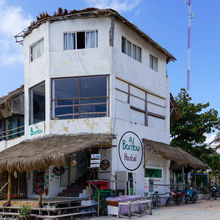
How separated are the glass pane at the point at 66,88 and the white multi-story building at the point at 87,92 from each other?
1.5 inches

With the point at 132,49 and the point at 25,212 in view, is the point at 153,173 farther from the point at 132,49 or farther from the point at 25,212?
the point at 25,212

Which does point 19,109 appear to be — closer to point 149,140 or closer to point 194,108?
point 149,140

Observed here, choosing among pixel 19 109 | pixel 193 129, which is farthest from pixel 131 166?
pixel 193 129

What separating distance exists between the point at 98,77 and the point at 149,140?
4.32 meters

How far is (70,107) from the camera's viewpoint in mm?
18547

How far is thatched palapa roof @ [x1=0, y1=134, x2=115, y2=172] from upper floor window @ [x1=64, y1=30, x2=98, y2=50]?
4.42 m

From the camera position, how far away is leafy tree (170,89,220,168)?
1111 inches

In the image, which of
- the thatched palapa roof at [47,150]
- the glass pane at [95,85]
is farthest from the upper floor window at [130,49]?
the thatched palapa roof at [47,150]

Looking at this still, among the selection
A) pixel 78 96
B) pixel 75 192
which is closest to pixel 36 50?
pixel 78 96

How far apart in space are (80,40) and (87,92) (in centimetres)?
255

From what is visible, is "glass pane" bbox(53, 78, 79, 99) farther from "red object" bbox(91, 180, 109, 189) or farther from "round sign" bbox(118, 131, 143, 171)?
"red object" bbox(91, 180, 109, 189)

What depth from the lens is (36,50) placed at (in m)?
20.0

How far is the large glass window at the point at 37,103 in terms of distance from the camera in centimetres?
1925

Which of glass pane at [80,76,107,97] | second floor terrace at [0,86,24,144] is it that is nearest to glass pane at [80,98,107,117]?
glass pane at [80,76,107,97]
